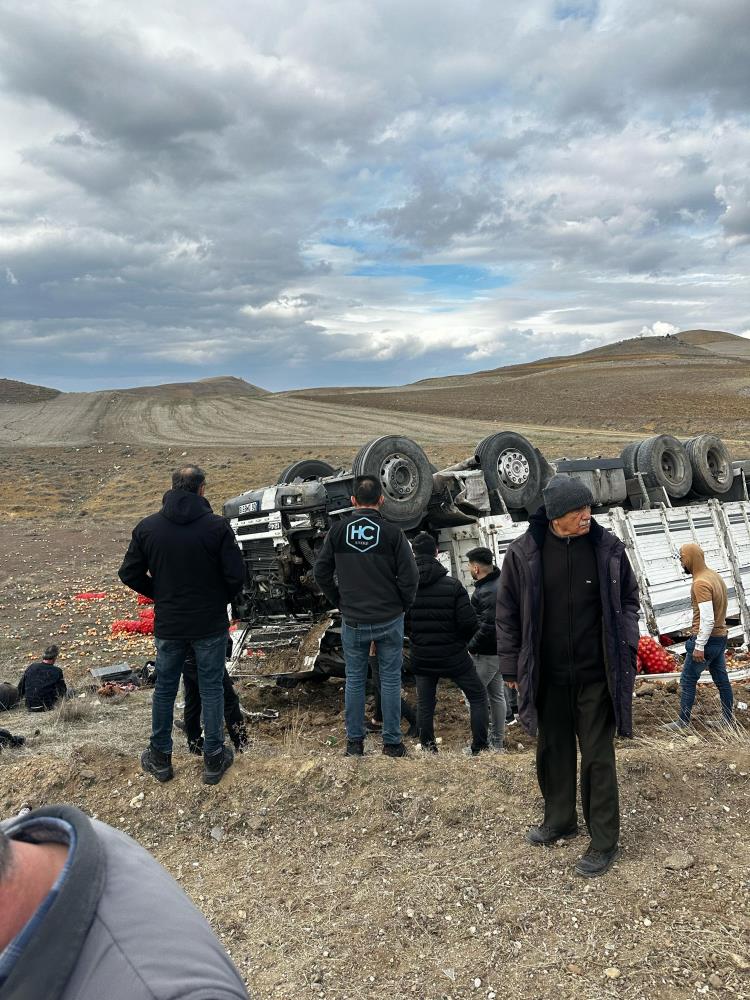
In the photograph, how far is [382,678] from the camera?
4.82m

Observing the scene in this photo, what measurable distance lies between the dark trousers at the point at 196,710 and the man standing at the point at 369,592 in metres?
0.90

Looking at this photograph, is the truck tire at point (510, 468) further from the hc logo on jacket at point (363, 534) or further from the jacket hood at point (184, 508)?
the jacket hood at point (184, 508)

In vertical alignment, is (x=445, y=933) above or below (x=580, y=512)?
below

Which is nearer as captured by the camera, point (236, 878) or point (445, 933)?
point (445, 933)

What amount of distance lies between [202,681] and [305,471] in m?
4.41

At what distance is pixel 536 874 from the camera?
3373mm

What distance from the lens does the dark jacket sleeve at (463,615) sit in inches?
201

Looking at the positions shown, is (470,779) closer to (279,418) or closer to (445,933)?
(445,933)

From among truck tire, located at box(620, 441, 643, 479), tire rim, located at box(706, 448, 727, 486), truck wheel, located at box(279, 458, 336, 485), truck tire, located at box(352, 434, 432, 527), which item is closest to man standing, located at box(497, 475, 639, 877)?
truck tire, located at box(352, 434, 432, 527)

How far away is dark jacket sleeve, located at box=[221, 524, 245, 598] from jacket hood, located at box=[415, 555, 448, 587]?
1382 mm

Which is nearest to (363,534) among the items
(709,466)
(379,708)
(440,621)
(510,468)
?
(440,621)

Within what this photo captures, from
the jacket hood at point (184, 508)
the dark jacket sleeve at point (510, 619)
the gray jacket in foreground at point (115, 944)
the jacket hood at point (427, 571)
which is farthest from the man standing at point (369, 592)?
the gray jacket in foreground at point (115, 944)

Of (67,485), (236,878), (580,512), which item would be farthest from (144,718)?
(67,485)

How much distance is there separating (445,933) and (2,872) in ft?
8.17
